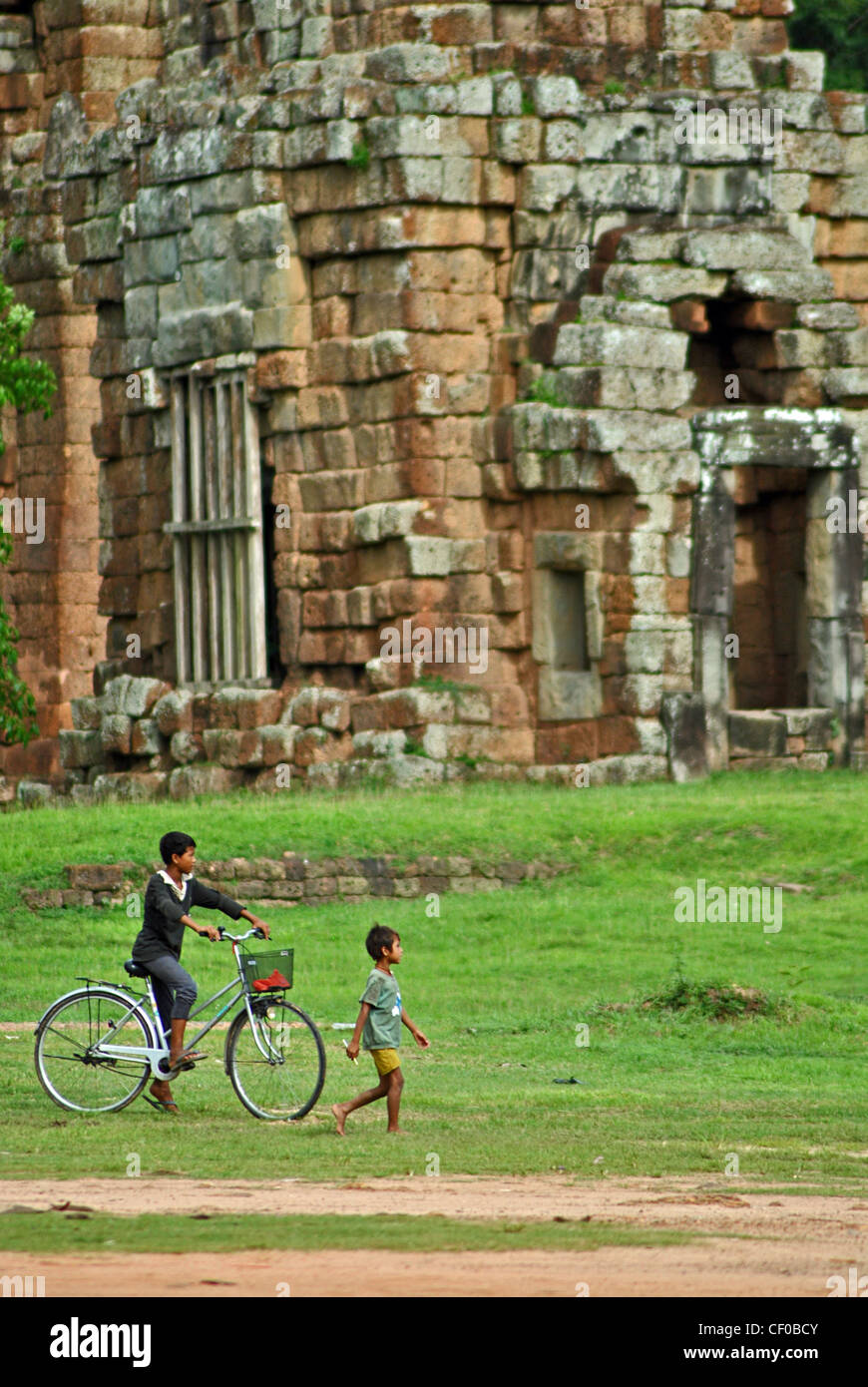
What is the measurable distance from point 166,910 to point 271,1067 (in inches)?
Answer: 37.3

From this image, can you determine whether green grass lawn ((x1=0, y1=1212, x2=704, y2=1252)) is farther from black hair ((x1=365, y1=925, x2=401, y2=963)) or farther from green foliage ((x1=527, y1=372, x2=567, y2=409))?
green foliage ((x1=527, y1=372, x2=567, y2=409))

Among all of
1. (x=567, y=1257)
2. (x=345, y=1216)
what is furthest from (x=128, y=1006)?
(x=567, y=1257)

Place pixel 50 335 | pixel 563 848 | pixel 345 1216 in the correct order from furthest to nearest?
pixel 50 335, pixel 563 848, pixel 345 1216

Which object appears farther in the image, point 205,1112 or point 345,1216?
point 205,1112

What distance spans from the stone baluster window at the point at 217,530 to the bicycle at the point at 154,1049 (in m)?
12.5

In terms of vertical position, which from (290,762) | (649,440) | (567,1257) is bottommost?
(567,1257)

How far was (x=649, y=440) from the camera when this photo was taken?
2392 cm

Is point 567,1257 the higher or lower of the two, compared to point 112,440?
lower

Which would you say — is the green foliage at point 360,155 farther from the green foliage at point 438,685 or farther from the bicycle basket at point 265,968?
the bicycle basket at point 265,968

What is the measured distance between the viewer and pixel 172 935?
12656mm

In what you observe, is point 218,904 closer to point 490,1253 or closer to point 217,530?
point 490,1253

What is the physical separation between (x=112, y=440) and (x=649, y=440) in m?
6.99

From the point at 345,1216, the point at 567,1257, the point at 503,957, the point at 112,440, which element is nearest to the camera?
→ the point at 567,1257

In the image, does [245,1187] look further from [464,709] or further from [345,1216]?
[464,709]
